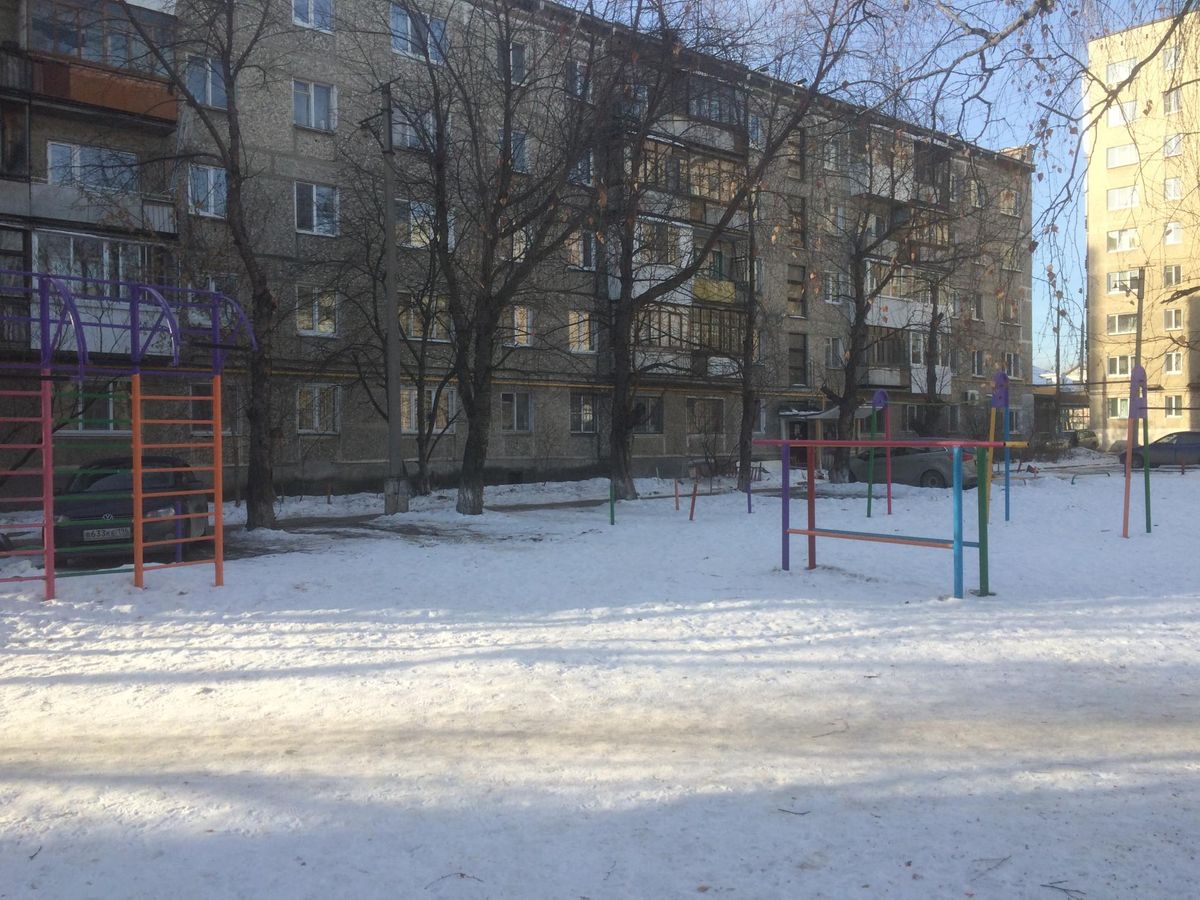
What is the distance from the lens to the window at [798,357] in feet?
123

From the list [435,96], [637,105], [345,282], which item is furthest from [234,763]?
[345,282]

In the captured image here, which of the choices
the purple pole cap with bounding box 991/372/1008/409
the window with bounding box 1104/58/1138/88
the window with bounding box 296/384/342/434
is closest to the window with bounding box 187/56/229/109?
the window with bounding box 296/384/342/434

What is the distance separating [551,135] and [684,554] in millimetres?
9080

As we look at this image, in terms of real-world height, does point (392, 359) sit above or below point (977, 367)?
below

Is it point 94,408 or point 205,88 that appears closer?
point 94,408

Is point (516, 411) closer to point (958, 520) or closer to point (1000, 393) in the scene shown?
point (1000, 393)

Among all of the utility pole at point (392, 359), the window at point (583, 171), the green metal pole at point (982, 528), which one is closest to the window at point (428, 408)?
the utility pole at point (392, 359)

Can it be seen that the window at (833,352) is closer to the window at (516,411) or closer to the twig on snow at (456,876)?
the window at (516,411)

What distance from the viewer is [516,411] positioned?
29.5m

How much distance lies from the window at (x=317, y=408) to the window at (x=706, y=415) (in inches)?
534

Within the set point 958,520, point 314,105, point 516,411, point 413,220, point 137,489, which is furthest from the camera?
point 516,411

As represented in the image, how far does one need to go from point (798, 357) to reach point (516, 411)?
1398 cm

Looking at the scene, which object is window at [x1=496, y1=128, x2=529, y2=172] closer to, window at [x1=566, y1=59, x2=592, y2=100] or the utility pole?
window at [x1=566, y1=59, x2=592, y2=100]

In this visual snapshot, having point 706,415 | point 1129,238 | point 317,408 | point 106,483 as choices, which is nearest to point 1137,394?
point 1129,238
